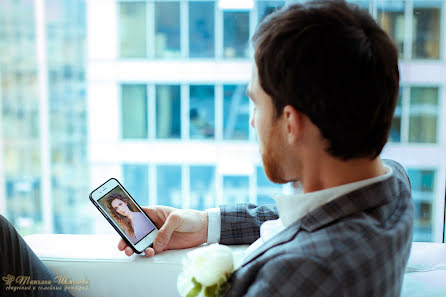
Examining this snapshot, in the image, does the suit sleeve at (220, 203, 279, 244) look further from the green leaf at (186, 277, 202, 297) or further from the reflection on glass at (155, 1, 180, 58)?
the reflection on glass at (155, 1, 180, 58)

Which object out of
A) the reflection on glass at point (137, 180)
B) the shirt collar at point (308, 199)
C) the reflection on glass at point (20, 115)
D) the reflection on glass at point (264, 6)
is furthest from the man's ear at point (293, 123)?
the reflection on glass at point (20, 115)

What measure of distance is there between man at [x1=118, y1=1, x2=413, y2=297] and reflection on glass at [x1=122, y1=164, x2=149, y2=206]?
1.52 metres

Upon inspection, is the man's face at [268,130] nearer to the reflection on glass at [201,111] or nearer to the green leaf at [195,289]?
the green leaf at [195,289]

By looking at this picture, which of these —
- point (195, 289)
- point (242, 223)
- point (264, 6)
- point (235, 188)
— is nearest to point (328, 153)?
point (195, 289)

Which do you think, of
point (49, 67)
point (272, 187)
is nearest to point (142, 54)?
point (49, 67)

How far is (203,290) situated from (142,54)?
5.58 feet

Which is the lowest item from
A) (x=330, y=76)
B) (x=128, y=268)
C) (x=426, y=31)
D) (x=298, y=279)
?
(x=128, y=268)

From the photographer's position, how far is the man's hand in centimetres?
111

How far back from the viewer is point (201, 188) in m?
2.25

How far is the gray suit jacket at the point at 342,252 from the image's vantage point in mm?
596

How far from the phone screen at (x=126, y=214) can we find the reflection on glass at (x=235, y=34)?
1.16 m

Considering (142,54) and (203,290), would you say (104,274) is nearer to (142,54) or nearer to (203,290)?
(203,290)

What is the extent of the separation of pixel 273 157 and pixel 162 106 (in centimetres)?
146

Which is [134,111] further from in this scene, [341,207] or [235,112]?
[341,207]
